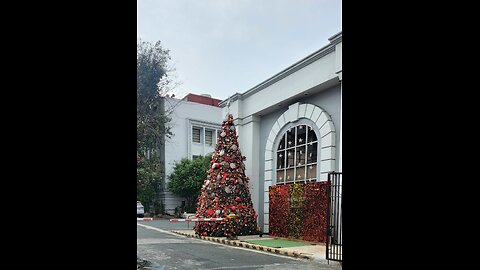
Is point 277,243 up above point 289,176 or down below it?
below

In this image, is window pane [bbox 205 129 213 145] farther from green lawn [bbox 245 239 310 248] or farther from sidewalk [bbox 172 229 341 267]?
green lawn [bbox 245 239 310 248]

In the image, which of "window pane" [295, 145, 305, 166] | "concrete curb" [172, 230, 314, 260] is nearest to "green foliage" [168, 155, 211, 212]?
"concrete curb" [172, 230, 314, 260]

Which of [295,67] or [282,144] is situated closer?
[295,67]

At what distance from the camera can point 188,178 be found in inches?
514

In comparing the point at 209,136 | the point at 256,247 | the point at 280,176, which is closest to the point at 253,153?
the point at 280,176

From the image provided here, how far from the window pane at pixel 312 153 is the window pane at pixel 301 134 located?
0.21 meters

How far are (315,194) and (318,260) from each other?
5.04ft

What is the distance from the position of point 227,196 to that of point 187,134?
7521mm

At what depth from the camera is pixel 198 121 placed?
14.5 m

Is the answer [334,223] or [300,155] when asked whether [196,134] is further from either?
[334,223]

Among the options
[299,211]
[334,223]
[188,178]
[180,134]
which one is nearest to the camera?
[334,223]
